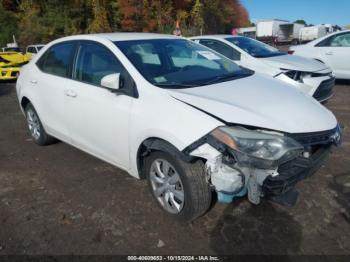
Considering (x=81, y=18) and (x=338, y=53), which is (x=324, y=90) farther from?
(x=81, y=18)

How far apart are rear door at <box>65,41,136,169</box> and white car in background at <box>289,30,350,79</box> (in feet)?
23.8

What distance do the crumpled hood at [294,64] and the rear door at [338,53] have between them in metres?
2.28

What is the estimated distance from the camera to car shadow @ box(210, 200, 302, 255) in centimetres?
260

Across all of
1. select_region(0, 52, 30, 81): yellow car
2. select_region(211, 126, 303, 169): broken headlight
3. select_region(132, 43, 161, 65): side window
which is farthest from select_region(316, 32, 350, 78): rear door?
select_region(0, 52, 30, 81): yellow car

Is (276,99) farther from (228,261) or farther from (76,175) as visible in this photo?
(76,175)

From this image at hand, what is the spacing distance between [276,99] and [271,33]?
43855mm

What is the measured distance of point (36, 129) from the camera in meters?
4.91

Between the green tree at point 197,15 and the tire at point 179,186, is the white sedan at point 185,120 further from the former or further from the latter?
the green tree at point 197,15

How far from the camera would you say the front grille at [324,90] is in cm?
597

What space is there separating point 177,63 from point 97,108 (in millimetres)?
1028

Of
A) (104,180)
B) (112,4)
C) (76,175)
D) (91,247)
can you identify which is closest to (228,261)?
(91,247)

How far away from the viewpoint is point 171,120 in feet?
8.72

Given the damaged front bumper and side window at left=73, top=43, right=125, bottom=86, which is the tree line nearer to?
side window at left=73, top=43, right=125, bottom=86

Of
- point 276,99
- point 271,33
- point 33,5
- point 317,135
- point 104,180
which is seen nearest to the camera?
point 317,135
